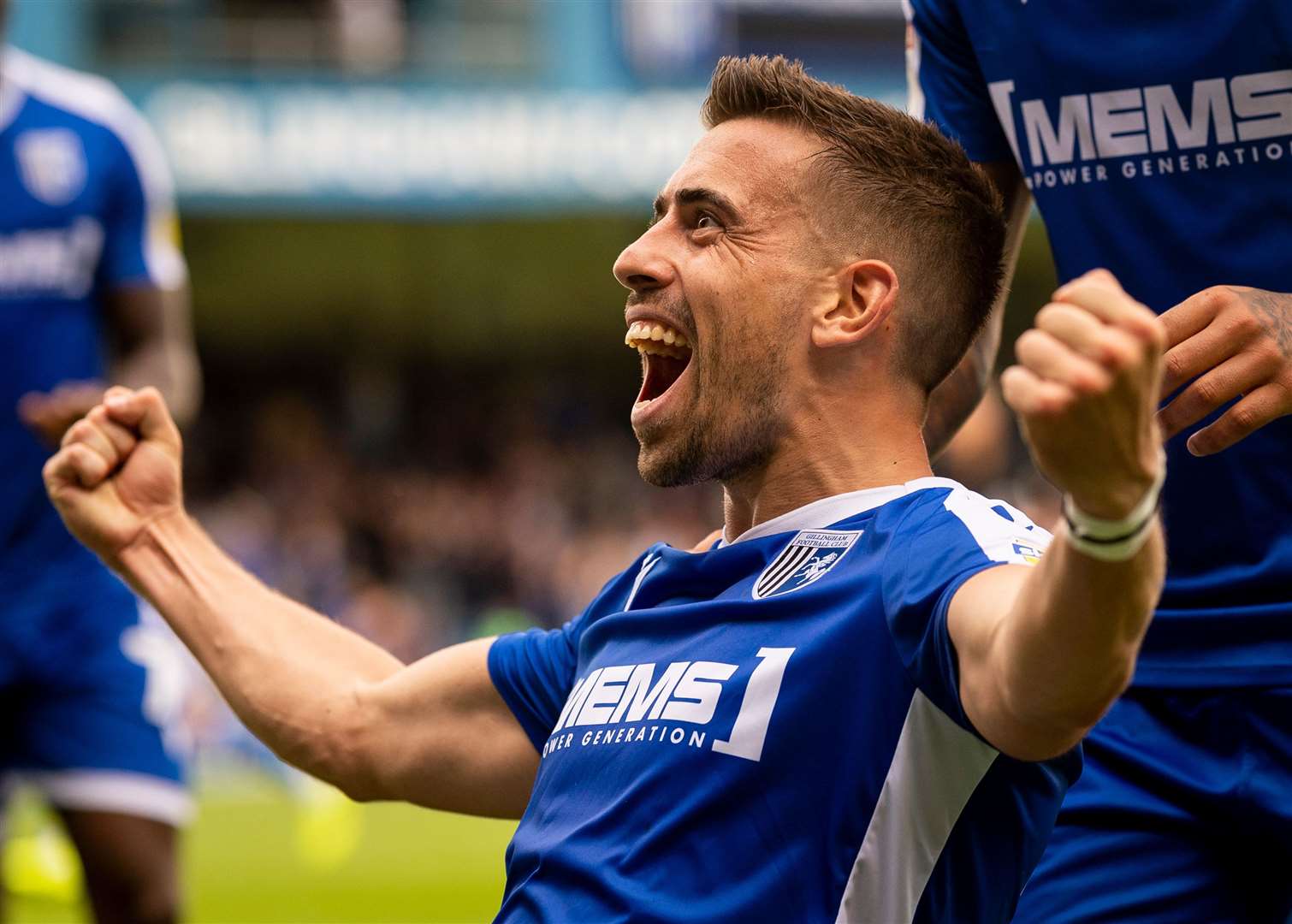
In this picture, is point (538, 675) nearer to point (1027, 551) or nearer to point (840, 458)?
point (840, 458)

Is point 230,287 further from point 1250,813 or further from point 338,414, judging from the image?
point 1250,813

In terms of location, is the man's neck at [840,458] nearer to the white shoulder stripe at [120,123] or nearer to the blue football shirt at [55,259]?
the blue football shirt at [55,259]

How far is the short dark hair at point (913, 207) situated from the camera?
8.74ft

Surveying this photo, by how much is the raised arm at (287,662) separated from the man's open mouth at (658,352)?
56cm

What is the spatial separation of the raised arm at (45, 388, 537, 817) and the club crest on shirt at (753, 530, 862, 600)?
0.65 meters

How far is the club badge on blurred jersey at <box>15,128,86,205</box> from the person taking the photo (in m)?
5.29

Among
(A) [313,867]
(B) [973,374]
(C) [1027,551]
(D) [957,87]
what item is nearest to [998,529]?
(C) [1027,551]

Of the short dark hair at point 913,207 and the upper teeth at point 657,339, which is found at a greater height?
the short dark hair at point 913,207

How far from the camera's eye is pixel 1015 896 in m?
2.46

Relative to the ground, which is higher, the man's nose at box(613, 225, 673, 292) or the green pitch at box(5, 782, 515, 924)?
the man's nose at box(613, 225, 673, 292)

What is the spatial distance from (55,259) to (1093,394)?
4.09 metres

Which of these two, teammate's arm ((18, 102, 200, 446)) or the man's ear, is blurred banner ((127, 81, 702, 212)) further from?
the man's ear

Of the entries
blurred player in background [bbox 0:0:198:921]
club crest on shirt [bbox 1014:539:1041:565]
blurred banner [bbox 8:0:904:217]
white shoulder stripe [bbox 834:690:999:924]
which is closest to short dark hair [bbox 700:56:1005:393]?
club crest on shirt [bbox 1014:539:1041:565]

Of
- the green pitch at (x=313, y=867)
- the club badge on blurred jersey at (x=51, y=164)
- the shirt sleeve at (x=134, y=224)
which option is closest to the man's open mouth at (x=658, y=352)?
the shirt sleeve at (x=134, y=224)
